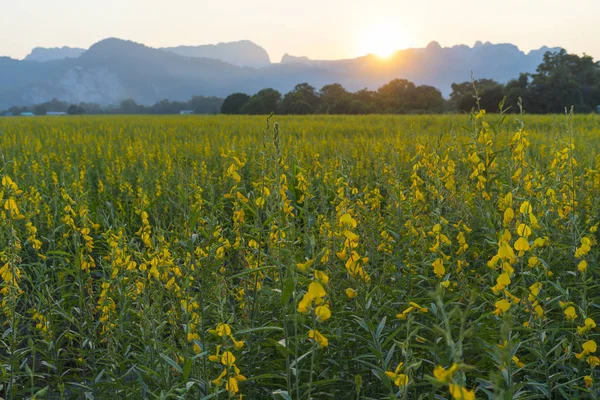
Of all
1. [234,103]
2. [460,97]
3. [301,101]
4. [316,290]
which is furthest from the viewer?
[234,103]

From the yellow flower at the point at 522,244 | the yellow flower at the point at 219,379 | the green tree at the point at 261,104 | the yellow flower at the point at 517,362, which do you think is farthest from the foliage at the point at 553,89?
the yellow flower at the point at 219,379

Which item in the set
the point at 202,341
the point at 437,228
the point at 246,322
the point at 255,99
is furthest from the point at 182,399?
the point at 255,99

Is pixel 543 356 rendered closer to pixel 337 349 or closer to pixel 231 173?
pixel 337 349

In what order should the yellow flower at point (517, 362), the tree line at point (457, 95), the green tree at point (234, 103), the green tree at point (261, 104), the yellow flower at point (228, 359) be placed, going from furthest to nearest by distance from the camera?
the green tree at point (234, 103) < the green tree at point (261, 104) < the tree line at point (457, 95) < the yellow flower at point (517, 362) < the yellow flower at point (228, 359)

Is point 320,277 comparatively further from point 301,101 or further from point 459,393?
point 301,101

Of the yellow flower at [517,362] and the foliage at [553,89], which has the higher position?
the foliage at [553,89]

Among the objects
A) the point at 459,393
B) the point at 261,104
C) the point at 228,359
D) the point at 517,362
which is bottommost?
the point at 517,362

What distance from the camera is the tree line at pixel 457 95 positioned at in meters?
34.4

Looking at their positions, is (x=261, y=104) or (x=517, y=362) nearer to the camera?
(x=517, y=362)

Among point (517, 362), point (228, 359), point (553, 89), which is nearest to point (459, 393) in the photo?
point (228, 359)

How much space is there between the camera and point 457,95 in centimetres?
5094

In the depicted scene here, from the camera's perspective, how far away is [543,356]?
182cm

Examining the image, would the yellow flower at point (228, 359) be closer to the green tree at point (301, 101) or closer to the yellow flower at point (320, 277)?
the yellow flower at point (320, 277)

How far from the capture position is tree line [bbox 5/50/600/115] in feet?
113
